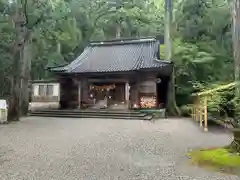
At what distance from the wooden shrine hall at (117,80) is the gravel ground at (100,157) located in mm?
9593

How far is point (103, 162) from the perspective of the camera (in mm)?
5691

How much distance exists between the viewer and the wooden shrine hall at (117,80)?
1894 cm

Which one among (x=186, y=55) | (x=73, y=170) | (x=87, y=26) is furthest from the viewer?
(x=87, y=26)

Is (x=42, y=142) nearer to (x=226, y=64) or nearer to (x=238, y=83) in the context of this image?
(x=238, y=83)

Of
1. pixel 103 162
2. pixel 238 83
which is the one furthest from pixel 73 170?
pixel 238 83

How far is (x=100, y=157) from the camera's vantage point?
6.17m

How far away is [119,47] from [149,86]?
636cm

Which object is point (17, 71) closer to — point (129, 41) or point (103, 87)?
point (103, 87)

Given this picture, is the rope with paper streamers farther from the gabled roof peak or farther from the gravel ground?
the gravel ground

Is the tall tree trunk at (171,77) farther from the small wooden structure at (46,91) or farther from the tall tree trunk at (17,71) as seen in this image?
the tall tree trunk at (17,71)

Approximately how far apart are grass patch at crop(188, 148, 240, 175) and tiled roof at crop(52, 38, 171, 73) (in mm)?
12358

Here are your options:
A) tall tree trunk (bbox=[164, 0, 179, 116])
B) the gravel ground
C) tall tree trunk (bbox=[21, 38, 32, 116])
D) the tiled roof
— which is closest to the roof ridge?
the tiled roof

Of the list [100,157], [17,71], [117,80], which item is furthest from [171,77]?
[100,157]

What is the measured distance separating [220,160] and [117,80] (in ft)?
47.7
